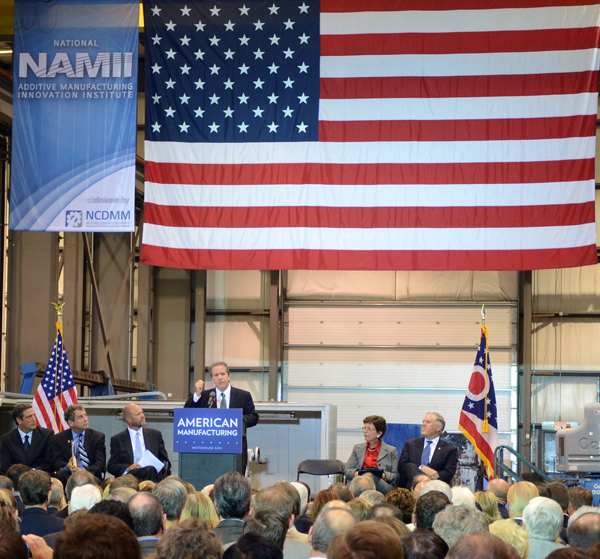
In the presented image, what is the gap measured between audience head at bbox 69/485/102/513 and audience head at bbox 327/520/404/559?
9.37 feet

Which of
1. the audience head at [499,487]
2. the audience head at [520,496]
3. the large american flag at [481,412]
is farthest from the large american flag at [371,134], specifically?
the audience head at [520,496]

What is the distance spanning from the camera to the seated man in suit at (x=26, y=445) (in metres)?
8.49

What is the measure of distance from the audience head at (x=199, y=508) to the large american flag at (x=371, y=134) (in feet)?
18.1

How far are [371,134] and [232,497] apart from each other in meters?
6.76

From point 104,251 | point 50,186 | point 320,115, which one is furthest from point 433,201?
point 104,251

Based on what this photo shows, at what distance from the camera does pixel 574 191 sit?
10.4m

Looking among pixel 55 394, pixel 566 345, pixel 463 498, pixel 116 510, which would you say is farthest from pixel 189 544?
pixel 566 345

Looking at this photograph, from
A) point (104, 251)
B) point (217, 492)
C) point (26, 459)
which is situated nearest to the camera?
point (217, 492)

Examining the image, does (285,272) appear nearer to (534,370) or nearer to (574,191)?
(534,370)

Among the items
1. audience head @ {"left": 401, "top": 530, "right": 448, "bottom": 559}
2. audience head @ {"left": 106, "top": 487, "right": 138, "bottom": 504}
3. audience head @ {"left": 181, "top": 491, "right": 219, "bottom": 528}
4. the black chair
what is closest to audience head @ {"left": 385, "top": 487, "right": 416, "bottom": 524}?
audience head @ {"left": 181, "top": 491, "right": 219, "bottom": 528}

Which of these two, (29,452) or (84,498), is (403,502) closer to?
(84,498)

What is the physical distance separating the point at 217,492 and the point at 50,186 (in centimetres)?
650

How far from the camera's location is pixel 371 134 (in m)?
10.7

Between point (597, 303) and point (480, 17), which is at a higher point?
point (480, 17)
